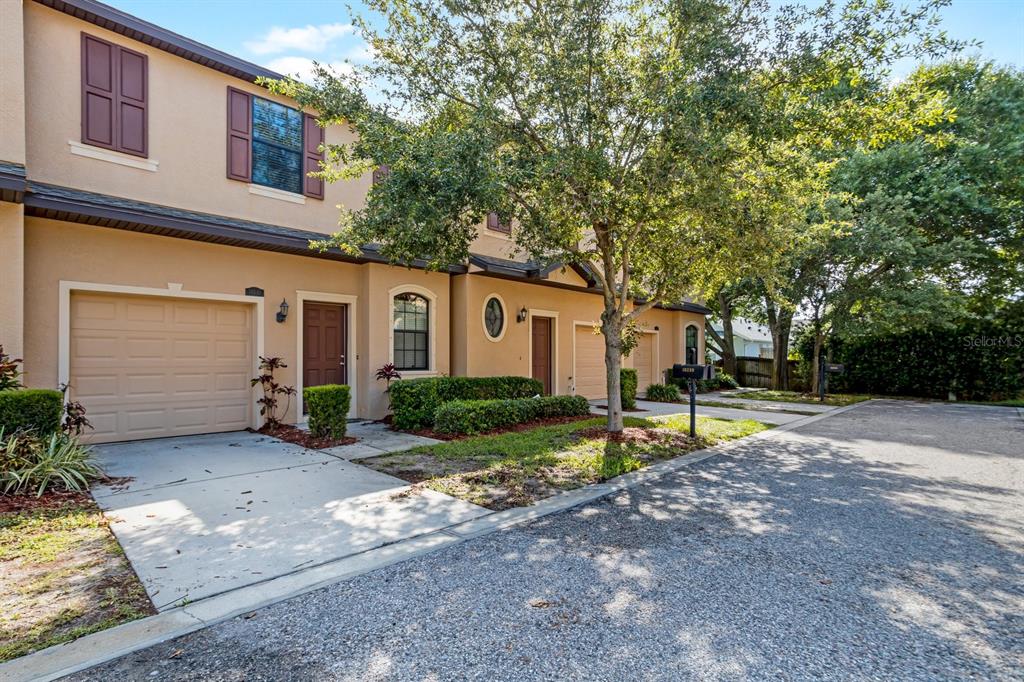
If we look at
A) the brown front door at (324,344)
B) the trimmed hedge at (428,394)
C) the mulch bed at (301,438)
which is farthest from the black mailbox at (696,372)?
the brown front door at (324,344)

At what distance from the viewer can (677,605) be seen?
3012 millimetres

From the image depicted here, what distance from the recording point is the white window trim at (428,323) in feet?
32.3

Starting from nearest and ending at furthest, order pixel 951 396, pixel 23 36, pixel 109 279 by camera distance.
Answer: pixel 23 36 → pixel 109 279 → pixel 951 396

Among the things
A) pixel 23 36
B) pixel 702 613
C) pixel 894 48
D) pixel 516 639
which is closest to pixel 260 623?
pixel 516 639

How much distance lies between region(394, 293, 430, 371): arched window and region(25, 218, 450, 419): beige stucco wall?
0.74 feet

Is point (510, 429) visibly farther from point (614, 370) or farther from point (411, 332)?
point (411, 332)

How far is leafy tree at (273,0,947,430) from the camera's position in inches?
246

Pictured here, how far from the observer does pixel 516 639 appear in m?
2.66

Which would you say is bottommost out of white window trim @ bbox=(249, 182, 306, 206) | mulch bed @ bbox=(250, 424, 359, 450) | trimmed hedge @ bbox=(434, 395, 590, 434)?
mulch bed @ bbox=(250, 424, 359, 450)

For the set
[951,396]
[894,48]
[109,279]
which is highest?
[894,48]

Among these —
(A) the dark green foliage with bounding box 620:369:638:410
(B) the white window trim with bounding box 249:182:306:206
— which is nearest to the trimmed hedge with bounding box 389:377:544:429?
(A) the dark green foliage with bounding box 620:369:638:410

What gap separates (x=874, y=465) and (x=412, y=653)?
6822 millimetres

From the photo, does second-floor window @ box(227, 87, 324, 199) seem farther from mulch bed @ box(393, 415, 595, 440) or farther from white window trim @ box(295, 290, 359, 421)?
mulch bed @ box(393, 415, 595, 440)

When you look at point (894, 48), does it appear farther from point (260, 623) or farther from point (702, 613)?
point (260, 623)
